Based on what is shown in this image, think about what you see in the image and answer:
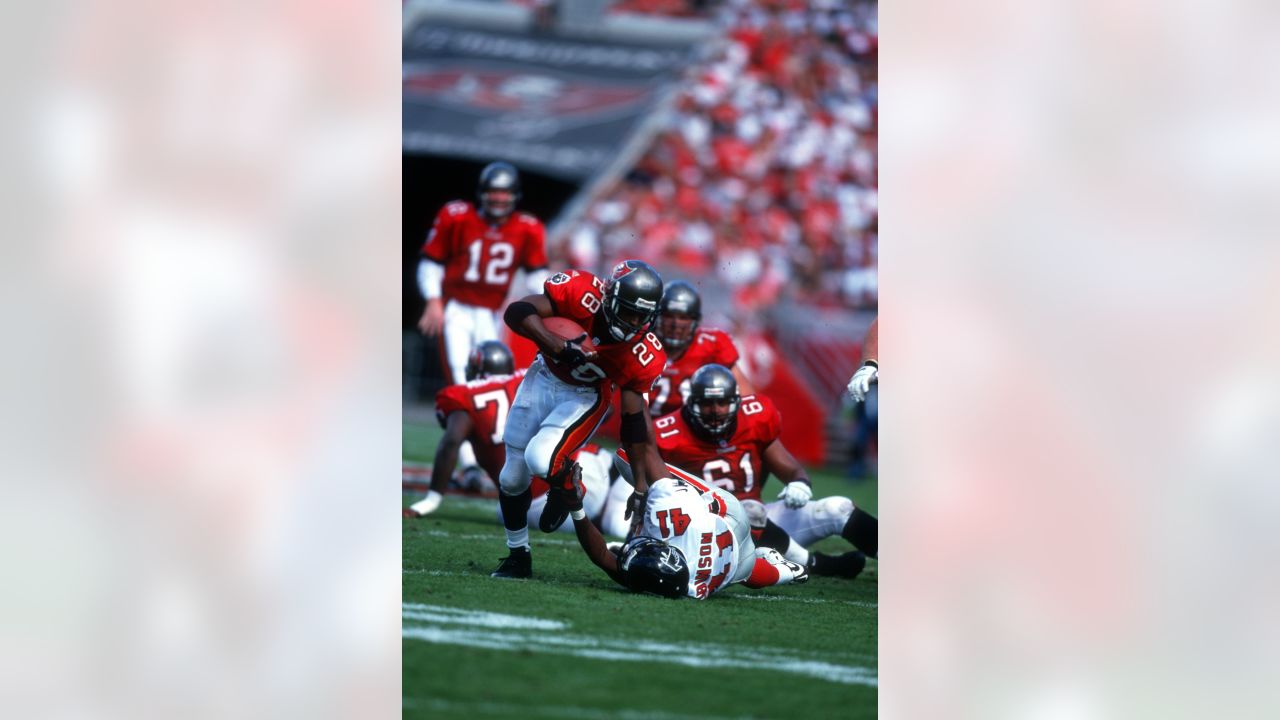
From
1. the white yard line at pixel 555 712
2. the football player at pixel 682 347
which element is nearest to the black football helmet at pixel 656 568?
the white yard line at pixel 555 712

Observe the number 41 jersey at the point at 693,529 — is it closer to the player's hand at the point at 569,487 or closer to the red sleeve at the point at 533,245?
the player's hand at the point at 569,487

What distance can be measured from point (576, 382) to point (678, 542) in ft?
1.97

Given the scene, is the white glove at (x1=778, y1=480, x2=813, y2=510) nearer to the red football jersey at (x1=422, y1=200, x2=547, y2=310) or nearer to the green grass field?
the green grass field

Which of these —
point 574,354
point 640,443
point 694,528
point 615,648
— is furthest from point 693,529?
point 574,354

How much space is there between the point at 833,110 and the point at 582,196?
6.89 feet

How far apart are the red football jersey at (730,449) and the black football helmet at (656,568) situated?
81cm

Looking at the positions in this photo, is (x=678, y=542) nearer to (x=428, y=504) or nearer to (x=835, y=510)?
(x=835, y=510)

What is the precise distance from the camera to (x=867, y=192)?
9.01 meters

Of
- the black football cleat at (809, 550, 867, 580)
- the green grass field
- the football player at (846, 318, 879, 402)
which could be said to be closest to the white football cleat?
the green grass field
